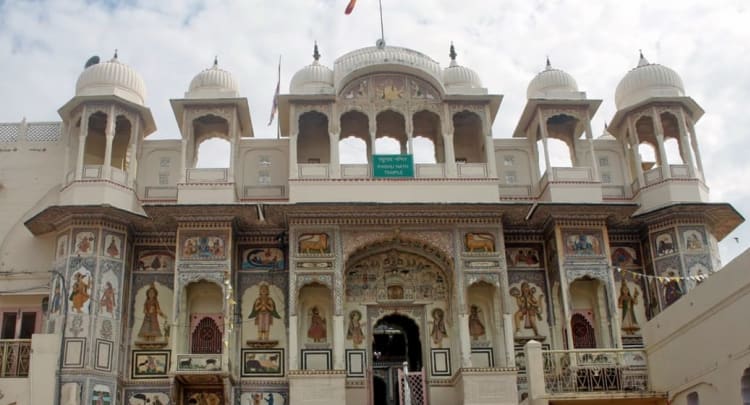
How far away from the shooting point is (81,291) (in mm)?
19719

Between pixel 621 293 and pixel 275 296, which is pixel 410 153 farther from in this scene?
pixel 621 293

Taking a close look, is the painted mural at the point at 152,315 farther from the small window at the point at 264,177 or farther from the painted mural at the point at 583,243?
the painted mural at the point at 583,243

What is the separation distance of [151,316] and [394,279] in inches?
222

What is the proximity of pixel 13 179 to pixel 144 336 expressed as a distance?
534 centimetres

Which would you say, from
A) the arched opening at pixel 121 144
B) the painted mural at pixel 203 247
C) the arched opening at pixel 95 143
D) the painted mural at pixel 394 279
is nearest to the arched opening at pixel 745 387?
the painted mural at pixel 394 279

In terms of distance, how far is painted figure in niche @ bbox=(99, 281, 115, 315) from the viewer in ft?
65.1

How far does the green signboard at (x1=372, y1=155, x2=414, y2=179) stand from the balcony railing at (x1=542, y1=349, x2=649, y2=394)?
5287 millimetres

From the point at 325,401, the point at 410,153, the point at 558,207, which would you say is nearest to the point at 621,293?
the point at 558,207

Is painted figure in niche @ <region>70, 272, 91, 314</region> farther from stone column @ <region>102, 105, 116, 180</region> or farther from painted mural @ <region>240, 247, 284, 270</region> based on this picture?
painted mural @ <region>240, 247, 284, 270</region>

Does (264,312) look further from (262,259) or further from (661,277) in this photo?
(661,277)

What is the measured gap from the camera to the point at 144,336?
20.4 m

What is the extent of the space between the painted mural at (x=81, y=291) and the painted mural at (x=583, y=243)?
10.6 meters

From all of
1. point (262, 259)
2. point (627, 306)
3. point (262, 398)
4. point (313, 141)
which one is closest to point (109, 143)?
point (262, 259)

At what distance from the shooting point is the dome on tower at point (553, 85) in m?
22.7
